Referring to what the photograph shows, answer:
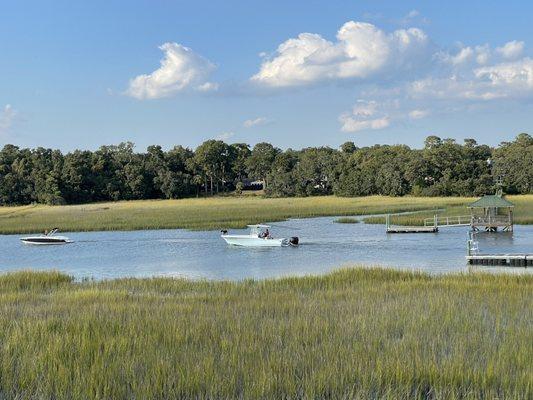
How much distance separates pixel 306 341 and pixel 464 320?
3909 mm

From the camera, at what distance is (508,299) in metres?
15.2

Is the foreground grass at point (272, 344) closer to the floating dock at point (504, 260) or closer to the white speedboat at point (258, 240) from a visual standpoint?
the floating dock at point (504, 260)

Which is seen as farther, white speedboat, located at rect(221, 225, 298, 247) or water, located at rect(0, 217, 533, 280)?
white speedboat, located at rect(221, 225, 298, 247)

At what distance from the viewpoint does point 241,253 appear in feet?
122

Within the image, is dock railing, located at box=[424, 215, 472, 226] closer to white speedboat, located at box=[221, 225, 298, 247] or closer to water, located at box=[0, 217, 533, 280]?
water, located at box=[0, 217, 533, 280]

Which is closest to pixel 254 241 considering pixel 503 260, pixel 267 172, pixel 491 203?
pixel 503 260

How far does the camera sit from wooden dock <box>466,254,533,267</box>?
1064 inches

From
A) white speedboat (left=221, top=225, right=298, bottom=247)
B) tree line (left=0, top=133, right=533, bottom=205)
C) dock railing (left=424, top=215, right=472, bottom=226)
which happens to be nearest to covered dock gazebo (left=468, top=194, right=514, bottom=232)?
dock railing (left=424, top=215, right=472, bottom=226)

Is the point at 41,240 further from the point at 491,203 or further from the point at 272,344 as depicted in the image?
the point at 272,344

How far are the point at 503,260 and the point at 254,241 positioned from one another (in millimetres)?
17410

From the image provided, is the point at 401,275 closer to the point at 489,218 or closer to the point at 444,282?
the point at 444,282

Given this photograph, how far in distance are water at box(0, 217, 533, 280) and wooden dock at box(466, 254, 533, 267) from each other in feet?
2.36

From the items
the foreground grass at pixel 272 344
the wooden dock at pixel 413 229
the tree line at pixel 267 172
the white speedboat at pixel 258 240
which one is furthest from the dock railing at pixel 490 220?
the tree line at pixel 267 172

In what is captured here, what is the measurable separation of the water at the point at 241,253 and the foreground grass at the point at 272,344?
10041 millimetres
